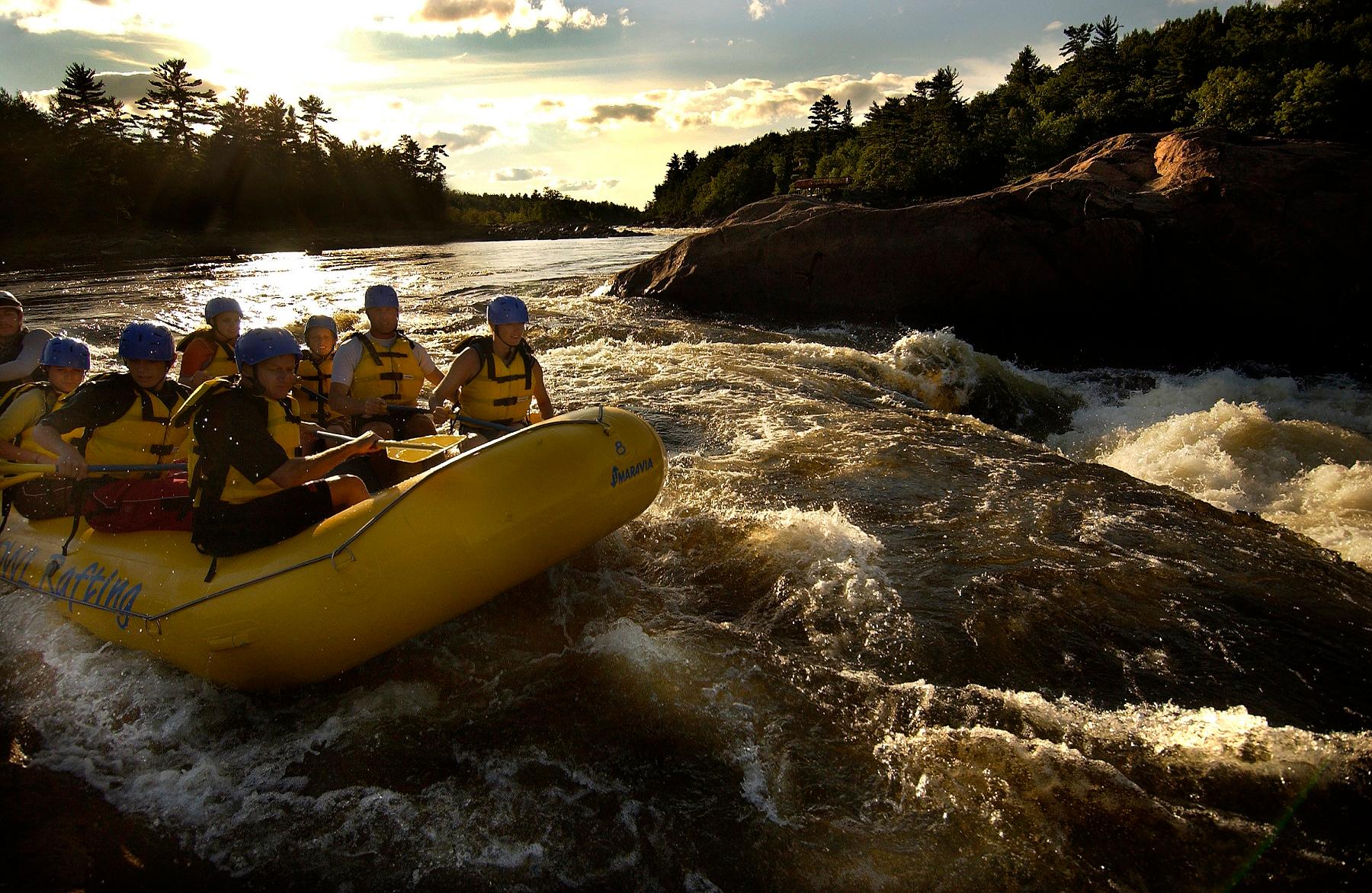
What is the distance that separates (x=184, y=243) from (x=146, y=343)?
39893 mm

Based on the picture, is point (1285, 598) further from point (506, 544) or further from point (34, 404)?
point (34, 404)

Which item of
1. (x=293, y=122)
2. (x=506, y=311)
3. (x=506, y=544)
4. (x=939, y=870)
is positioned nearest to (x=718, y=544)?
(x=506, y=544)

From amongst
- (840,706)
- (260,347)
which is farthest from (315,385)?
(840,706)

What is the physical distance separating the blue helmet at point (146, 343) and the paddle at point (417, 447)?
96cm

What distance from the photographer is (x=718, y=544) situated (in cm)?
511

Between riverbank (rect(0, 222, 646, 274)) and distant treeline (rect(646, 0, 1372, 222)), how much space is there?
2870cm

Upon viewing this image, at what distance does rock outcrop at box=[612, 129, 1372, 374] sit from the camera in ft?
35.8

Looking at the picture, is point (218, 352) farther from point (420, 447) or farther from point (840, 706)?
point (840, 706)

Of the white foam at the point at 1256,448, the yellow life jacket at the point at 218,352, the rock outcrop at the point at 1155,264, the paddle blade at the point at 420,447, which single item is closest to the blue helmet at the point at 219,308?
the yellow life jacket at the point at 218,352

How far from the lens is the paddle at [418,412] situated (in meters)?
4.85

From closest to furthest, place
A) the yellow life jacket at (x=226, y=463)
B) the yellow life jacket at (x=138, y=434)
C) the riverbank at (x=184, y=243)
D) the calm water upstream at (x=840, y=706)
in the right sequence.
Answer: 1. the calm water upstream at (x=840, y=706)
2. the yellow life jacket at (x=226, y=463)
3. the yellow life jacket at (x=138, y=434)
4. the riverbank at (x=184, y=243)

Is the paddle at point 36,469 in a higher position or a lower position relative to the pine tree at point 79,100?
lower

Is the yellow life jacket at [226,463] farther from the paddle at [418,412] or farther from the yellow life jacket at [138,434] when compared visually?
the paddle at [418,412]

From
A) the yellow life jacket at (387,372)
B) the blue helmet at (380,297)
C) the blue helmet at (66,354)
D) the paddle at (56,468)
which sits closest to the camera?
the paddle at (56,468)
